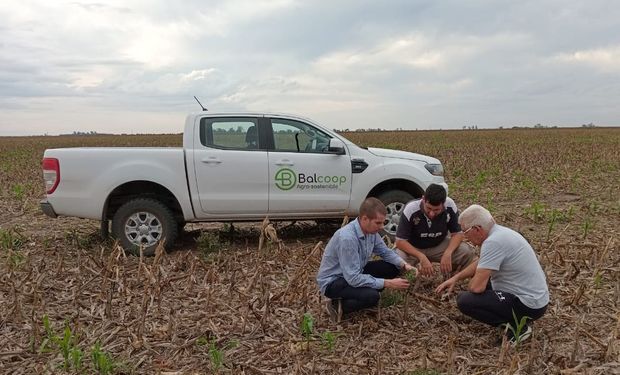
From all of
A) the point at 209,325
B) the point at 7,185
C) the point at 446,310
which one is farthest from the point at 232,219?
the point at 7,185

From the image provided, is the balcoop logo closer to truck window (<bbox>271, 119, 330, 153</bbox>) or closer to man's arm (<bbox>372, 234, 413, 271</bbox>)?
truck window (<bbox>271, 119, 330, 153</bbox>)

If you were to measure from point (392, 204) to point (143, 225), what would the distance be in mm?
3309

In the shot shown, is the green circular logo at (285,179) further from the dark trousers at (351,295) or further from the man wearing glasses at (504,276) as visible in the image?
the man wearing glasses at (504,276)

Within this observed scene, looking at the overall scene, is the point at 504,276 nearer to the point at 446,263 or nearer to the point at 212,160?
the point at 446,263

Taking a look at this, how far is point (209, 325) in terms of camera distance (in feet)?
14.4

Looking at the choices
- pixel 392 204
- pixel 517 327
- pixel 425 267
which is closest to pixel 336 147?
pixel 392 204

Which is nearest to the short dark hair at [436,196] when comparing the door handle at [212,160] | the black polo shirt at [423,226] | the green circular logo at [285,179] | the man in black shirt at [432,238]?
the man in black shirt at [432,238]

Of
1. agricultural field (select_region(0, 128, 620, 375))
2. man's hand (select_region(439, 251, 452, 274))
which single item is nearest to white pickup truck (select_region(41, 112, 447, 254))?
agricultural field (select_region(0, 128, 620, 375))

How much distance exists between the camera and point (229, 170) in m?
6.68

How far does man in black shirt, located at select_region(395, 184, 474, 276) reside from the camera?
17.0ft

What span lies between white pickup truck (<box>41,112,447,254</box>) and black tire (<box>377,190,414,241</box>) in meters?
0.01

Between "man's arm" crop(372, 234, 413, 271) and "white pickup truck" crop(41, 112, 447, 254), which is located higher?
"white pickup truck" crop(41, 112, 447, 254)

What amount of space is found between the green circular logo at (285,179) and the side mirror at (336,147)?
0.60m

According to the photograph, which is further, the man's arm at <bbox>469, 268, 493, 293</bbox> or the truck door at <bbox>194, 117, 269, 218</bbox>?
the truck door at <bbox>194, 117, 269, 218</bbox>
